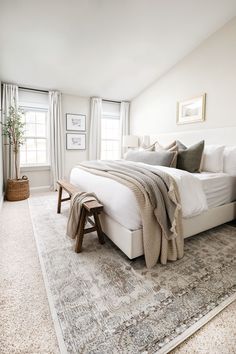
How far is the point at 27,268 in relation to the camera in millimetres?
1693

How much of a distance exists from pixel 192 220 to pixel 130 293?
1047mm

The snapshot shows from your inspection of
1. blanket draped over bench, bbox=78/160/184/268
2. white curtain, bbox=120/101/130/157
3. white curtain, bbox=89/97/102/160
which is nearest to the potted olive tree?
white curtain, bbox=89/97/102/160

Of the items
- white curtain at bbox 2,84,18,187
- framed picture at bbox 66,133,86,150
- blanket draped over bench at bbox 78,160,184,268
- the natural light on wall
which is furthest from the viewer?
framed picture at bbox 66,133,86,150

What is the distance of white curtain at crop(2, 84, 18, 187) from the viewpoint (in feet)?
12.6

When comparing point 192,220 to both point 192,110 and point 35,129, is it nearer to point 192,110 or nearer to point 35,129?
point 192,110

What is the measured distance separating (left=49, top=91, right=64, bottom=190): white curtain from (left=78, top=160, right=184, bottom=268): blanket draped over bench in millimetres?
3063

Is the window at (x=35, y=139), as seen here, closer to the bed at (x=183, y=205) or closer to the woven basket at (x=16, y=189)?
the woven basket at (x=16, y=189)

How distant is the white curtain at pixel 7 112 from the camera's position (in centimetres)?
386

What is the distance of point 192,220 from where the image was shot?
2061mm

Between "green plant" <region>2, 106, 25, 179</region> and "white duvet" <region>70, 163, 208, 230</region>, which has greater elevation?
"green plant" <region>2, 106, 25, 179</region>

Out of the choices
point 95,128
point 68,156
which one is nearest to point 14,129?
point 68,156

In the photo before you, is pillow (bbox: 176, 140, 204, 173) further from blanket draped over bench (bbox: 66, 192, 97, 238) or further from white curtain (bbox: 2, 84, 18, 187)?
white curtain (bbox: 2, 84, 18, 187)

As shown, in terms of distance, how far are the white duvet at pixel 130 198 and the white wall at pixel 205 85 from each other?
171cm

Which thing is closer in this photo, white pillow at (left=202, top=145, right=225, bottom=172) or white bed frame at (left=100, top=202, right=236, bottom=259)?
white bed frame at (left=100, top=202, right=236, bottom=259)
